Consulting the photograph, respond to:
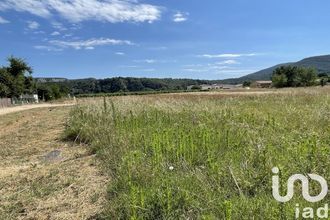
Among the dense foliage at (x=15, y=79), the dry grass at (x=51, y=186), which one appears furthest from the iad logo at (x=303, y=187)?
the dense foliage at (x=15, y=79)

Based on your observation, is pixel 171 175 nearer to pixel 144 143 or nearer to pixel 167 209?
pixel 167 209

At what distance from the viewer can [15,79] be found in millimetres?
62250

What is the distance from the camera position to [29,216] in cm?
404

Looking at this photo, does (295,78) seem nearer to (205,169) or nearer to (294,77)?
(294,77)

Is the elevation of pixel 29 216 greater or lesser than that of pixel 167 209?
lesser

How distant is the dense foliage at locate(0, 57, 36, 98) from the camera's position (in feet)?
192

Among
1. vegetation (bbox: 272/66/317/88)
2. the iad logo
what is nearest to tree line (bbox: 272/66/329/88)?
vegetation (bbox: 272/66/317/88)

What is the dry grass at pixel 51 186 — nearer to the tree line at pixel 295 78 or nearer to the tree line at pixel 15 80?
the tree line at pixel 15 80

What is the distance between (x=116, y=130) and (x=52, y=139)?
2910 mm

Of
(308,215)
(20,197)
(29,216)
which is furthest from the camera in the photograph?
(20,197)

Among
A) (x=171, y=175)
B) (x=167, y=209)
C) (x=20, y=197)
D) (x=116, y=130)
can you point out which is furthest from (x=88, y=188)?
(x=116, y=130)

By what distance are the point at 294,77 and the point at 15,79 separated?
82.8 meters
